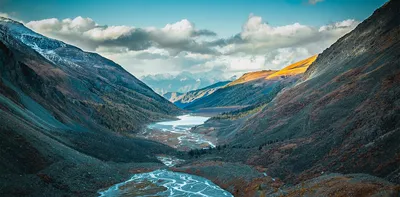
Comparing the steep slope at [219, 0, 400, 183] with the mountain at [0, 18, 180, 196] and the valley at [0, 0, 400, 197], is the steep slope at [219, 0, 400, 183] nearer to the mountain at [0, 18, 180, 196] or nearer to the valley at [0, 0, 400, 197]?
the valley at [0, 0, 400, 197]

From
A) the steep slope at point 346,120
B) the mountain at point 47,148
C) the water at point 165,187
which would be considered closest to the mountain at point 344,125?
the steep slope at point 346,120

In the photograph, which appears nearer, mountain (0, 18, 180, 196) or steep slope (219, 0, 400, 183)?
mountain (0, 18, 180, 196)

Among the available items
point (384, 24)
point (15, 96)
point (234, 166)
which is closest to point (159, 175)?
point (234, 166)

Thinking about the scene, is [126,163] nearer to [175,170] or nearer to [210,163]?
[175,170]

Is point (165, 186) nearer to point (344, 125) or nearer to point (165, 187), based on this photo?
point (165, 187)

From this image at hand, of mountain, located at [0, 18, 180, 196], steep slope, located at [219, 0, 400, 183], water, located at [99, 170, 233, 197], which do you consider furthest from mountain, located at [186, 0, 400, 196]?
mountain, located at [0, 18, 180, 196]
